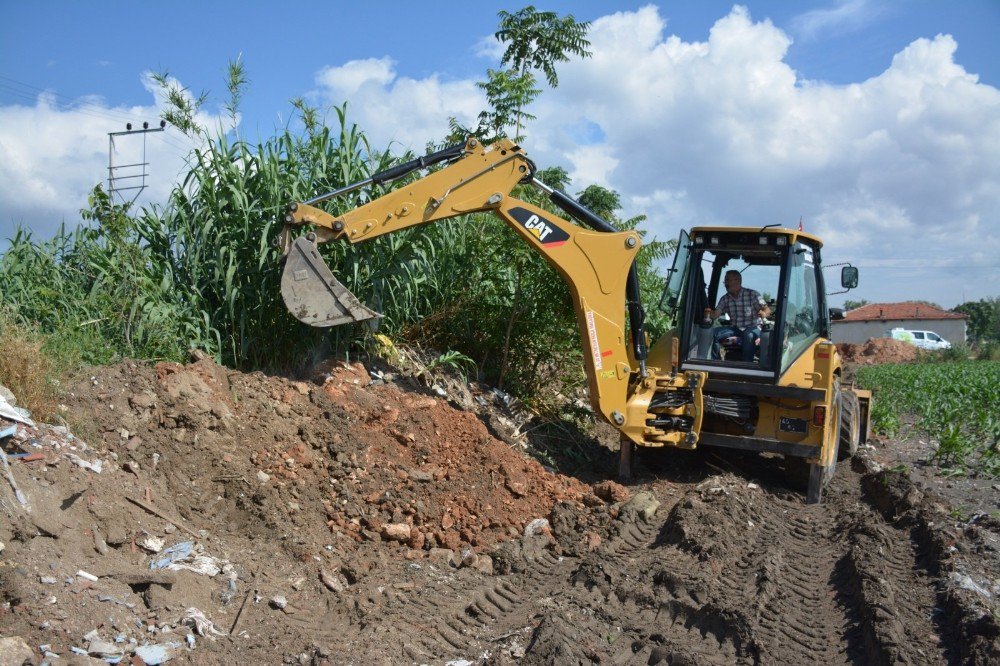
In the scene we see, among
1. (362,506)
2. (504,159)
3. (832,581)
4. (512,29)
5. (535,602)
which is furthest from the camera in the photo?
(512,29)

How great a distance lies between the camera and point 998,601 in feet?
16.6

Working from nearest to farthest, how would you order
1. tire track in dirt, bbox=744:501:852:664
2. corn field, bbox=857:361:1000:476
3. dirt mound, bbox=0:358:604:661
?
dirt mound, bbox=0:358:604:661
tire track in dirt, bbox=744:501:852:664
corn field, bbox=857:361:1000:476

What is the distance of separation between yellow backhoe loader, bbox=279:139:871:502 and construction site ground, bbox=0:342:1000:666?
0.63 metres

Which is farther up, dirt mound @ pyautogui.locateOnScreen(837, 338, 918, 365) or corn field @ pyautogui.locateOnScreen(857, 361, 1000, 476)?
dirt mound @ pyautogui.locateOnScreen(837, 338, 918, 365)

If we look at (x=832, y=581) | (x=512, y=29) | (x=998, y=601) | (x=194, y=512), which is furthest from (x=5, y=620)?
(x=512, y=29)

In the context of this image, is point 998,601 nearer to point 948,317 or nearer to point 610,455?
point 610,455

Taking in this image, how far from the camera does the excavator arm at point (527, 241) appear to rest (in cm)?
693

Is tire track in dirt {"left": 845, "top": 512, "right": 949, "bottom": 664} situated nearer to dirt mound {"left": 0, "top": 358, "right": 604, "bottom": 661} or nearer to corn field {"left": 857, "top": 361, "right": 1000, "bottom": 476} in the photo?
dirt mound {"left": 0, "top": 358, "right": 604, "bottom": 661}

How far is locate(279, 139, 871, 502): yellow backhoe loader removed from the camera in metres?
7.14

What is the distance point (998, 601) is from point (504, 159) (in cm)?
500

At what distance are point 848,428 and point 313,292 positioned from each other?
611cm

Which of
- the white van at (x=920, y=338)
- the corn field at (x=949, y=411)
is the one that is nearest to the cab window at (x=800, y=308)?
the corn field at (x=949, y=411)

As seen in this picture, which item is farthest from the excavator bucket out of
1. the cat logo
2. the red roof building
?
the red roof building

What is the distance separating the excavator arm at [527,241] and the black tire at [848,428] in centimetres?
256
